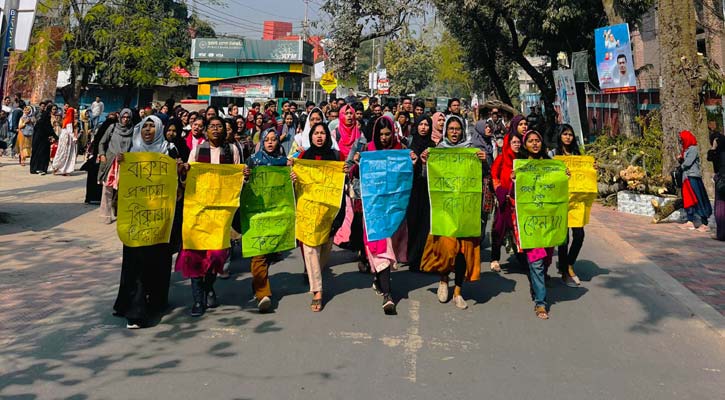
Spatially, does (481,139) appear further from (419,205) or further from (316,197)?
(316,197)

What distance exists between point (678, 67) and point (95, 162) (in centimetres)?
1101

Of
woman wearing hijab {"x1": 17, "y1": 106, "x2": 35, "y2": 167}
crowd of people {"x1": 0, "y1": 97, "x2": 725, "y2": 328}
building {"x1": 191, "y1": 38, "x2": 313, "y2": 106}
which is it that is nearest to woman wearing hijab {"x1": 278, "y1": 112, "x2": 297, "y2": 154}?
crowd of people {"x1": 0, "y1": 97, "x2": 725, "y2": 328}

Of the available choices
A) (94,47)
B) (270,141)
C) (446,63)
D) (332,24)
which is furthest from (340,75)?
(446,63)

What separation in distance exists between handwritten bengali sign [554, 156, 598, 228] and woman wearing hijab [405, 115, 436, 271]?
55.1 inches

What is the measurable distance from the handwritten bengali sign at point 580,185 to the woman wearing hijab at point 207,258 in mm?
3422

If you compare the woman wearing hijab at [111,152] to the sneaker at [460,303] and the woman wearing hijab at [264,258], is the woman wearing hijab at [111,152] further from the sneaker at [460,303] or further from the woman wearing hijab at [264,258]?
the sneaker at [460,303]

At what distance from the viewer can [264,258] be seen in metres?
6.09

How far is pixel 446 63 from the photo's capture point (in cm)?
6531

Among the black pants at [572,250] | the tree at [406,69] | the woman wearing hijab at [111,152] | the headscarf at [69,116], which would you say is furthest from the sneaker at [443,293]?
the tree at [406,69]

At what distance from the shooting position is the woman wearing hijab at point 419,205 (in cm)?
713

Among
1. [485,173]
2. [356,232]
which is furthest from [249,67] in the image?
[485,173]

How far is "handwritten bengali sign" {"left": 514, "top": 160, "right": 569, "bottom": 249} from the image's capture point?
20.1ft

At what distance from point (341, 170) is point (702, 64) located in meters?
9.95

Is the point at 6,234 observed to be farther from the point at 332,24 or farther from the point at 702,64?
the point at 332,24
